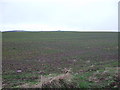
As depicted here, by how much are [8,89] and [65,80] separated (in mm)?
2775

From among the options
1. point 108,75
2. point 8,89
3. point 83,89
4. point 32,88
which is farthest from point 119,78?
point 8,89

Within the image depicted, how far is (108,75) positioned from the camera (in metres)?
8.36

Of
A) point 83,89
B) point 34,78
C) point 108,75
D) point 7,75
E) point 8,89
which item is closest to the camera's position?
point 83,89

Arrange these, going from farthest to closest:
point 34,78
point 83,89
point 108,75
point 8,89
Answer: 1. point 34,78
2. point 108,75
3. point 8,89
4. point 83,89

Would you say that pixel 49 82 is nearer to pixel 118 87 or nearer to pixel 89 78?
pixel 89 78

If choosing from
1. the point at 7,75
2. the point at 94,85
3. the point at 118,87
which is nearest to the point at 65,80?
the point at 94,85

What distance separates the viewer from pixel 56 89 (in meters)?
7.19

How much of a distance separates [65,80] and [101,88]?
164cm

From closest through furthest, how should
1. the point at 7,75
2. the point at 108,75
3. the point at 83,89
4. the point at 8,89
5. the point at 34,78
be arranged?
1. the point at 83,89
2. the point at 8,89
3. the point at 108,75
4. the point at 34,78
5. the point at 7,75

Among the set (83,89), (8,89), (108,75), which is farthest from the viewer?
(108,75)

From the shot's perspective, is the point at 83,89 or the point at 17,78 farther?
the point at 17,78

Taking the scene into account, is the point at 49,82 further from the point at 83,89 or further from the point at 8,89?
the point at 8,89

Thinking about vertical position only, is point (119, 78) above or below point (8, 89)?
above

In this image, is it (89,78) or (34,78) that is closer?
(89,78)
